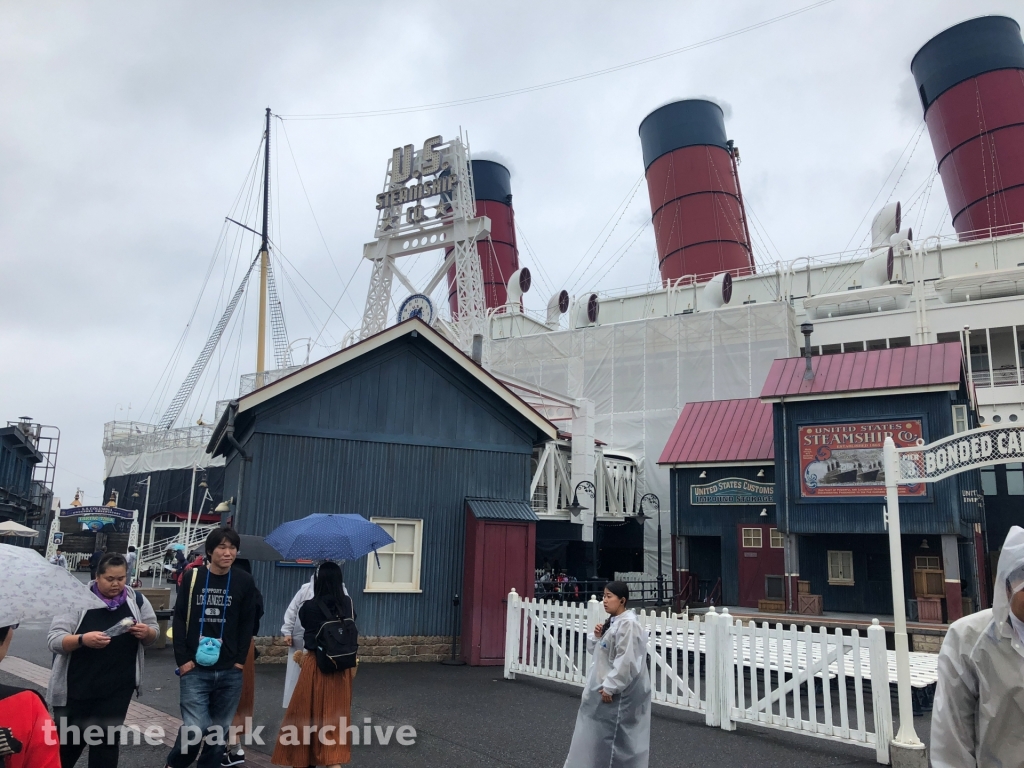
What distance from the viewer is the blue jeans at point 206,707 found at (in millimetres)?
5160

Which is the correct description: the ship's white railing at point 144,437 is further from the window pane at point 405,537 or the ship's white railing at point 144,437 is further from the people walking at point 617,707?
the people walking at point 617,707

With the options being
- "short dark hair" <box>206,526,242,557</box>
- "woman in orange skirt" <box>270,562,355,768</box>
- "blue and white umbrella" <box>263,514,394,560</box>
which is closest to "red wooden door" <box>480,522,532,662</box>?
"blue and white umbrella" <box>263,514,394,560</box>

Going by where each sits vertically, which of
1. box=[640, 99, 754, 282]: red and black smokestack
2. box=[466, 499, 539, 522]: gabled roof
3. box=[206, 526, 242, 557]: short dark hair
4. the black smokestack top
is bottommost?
box=[206, 526, 242, 557]: short dark hair

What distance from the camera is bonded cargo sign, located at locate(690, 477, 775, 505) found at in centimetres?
2139

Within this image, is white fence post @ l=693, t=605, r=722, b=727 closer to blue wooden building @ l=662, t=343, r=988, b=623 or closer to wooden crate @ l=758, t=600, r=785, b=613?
blue wooden building @ l=662, t=343, r=988, b=623

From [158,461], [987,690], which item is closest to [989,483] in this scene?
[987,690]

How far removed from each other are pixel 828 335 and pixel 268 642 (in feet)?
87.6

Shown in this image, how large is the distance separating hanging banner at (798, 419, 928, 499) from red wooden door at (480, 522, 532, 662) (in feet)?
27.6

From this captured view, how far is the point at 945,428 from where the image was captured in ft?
54.8

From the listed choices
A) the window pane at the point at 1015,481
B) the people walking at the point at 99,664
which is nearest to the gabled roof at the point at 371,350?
the people walking at the point at 99,664

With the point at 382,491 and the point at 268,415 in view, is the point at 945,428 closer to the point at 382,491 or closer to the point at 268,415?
the point at 382,491

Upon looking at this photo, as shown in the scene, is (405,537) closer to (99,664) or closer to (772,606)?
(99,664)

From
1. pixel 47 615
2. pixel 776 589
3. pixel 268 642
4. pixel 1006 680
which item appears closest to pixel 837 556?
pixel 776 589

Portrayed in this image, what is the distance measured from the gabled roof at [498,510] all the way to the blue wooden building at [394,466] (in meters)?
0.04
